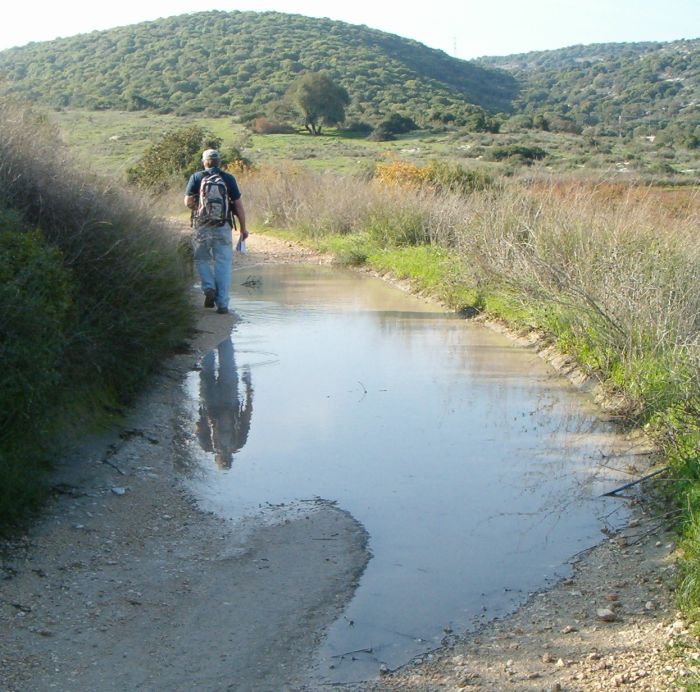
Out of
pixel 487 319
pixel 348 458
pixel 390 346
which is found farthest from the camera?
pixel 487 319

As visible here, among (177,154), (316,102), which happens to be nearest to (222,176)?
(177,154)

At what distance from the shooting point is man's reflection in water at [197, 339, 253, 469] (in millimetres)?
8133

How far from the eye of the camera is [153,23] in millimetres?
86938

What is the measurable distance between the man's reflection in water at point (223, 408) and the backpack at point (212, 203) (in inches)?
82.7

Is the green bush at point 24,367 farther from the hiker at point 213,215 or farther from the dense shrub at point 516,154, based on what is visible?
the dense shrub at point 516,154

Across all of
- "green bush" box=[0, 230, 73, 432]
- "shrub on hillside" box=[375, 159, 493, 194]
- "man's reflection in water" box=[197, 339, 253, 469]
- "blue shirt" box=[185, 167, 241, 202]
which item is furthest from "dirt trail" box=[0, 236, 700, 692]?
"shrub on hillside" box=[375, 159, 493, 194]

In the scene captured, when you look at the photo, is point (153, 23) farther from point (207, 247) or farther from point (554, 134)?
point (207, 247)

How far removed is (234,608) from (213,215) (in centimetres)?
789

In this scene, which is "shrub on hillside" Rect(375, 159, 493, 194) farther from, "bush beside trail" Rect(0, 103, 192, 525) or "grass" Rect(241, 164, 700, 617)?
"bush beside trail" Rect(0, 103, 192, 525)

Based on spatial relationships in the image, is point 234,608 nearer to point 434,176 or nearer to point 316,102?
point 434,176

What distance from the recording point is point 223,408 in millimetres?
9141

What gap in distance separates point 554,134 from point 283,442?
4524 centimetres

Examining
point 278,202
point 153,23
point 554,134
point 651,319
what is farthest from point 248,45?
point 651,319

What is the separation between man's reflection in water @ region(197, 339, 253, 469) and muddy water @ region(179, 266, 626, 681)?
0.06ft
